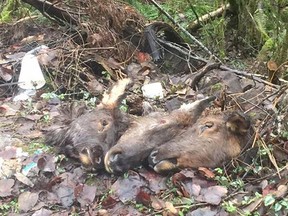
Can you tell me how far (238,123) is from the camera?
3.99 metres

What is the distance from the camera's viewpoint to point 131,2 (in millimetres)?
7723

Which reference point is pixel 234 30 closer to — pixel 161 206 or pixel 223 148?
pixel 223 148

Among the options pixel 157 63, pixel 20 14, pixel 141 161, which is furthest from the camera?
pixel 20 14

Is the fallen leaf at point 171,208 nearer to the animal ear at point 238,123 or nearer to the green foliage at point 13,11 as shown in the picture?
the animal ear at point 238,123

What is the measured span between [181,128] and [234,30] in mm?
3810

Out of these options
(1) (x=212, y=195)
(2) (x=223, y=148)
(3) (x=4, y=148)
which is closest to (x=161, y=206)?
(1) (x=212, y=195)

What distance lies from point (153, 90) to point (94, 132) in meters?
1.32

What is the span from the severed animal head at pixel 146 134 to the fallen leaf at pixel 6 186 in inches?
27.4

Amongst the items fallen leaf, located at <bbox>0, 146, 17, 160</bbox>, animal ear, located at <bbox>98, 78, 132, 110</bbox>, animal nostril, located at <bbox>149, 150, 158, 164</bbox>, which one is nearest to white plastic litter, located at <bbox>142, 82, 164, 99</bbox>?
animal ear, located at <bbox>98, 78, 132, 110</bbox>

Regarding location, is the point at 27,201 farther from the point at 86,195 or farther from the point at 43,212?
the point at 86,195

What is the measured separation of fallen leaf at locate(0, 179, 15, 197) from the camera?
3.82 m

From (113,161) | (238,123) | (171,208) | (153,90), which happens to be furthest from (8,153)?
(238,123)

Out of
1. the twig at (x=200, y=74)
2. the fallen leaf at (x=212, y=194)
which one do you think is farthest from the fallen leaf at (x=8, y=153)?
the twig at (x=200, y=74)

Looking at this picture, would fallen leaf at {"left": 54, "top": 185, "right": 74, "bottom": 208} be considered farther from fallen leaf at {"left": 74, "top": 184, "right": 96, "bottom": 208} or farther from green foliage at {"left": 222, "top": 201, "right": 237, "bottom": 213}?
green foliage at {"left": 222, "top": 201, "right": 237, "bottom": 213}
